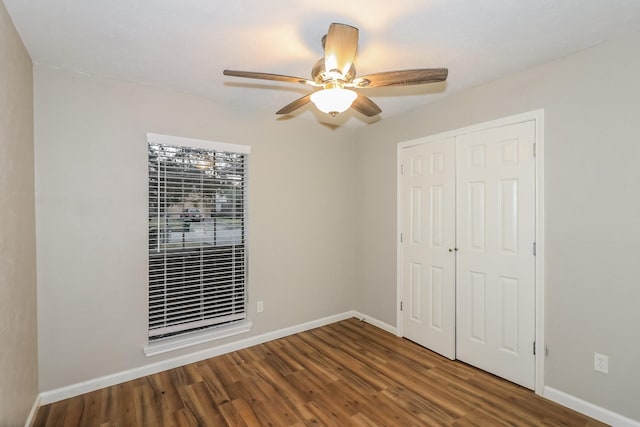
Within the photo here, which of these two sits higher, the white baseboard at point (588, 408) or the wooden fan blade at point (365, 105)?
the wooden fan blade at point (365, 105)

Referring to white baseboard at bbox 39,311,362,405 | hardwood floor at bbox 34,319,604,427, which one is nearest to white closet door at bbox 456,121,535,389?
hardwood floor at bbox 34,319,604,427

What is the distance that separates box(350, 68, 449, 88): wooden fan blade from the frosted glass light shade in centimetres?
12

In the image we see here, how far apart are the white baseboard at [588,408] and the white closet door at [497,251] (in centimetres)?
15

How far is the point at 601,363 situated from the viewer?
2080 millimetres

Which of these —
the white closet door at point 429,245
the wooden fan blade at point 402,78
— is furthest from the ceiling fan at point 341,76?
the white closet door at point 429,245

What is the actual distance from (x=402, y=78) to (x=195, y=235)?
226cm

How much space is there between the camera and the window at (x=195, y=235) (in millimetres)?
2758

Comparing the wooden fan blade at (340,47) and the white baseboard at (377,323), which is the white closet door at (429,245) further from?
the wooden fan blade at (340,47)

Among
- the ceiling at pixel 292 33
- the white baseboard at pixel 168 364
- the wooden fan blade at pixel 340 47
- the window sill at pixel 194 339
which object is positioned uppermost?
the ceiling at pixel 292 33

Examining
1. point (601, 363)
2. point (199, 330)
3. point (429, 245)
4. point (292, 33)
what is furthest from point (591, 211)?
point (199, 330)

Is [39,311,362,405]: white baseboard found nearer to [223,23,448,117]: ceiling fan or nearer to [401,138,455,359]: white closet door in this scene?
[401,138,455,359]: white closet door

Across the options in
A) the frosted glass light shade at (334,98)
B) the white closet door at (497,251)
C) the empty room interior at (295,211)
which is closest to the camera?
the frosted glass light shade at (334,98)

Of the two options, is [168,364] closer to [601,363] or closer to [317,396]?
[317,396]

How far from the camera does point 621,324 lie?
2.00 meters
